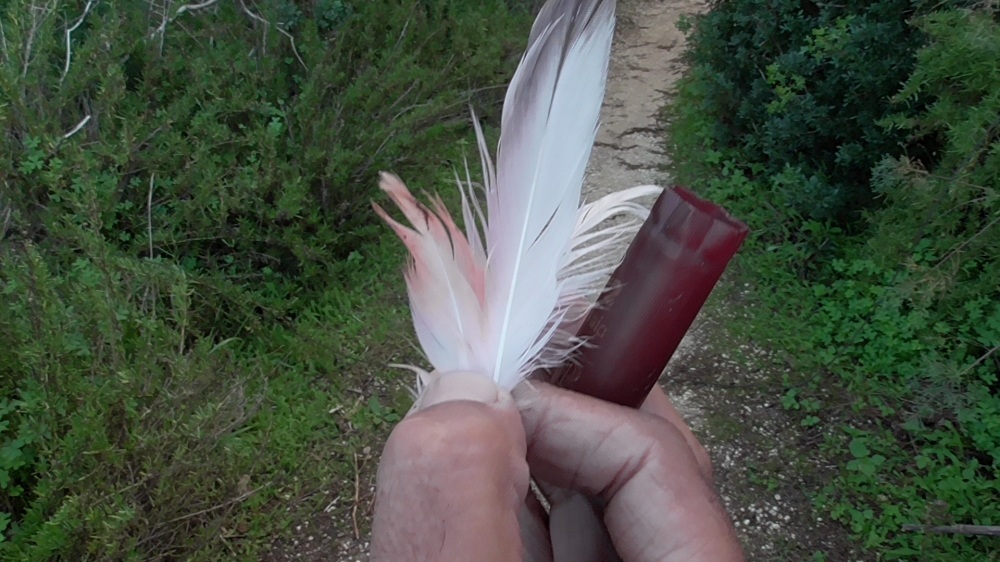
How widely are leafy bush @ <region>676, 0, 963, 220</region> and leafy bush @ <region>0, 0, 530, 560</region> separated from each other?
155 cm

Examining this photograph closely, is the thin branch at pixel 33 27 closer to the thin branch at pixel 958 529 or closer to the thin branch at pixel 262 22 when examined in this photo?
the thin branch at pixel 262 22

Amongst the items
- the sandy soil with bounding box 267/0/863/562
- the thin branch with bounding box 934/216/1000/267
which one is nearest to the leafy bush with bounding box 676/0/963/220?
the thin branch with bounding box 934/216/1000/267

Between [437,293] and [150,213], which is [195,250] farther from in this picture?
[437,293]

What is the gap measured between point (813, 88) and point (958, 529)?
205 centimetres

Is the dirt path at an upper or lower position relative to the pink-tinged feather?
lower

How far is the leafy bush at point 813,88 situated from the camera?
2826 mm

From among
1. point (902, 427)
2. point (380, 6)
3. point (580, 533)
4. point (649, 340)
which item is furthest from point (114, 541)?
point (380, 6)

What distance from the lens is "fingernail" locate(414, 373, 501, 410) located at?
100 cm

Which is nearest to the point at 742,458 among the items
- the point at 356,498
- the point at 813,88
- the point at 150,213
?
the point at 356,498

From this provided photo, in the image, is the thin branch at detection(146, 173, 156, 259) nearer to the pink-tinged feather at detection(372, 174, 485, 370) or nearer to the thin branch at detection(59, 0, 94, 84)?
the thin branch at detection(59, 0, 94, 84)

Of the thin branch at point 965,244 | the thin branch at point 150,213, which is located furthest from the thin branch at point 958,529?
the thin branch at point 150,213

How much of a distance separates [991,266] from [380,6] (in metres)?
3.50

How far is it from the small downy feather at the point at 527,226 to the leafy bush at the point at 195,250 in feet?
4.27

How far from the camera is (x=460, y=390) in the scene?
101 cm
